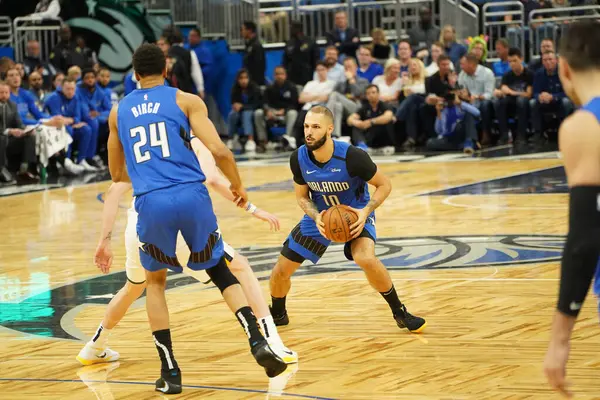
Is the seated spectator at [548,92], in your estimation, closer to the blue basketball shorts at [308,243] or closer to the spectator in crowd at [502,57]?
the spectator in crowd at [502,57]

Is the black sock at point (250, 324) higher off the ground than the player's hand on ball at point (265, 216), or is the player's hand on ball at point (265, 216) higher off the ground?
the player's hand on ball at point (265, 216)

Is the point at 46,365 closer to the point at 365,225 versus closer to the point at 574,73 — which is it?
the point at 365,225

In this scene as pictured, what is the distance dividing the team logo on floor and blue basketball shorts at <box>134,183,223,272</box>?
1.79 m

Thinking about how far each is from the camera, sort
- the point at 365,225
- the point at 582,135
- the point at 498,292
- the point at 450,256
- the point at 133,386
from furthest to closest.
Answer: the point at 450,256 → the point at 498,292 → the point at 365,225 → the point at 133,386 → the point at 582,135

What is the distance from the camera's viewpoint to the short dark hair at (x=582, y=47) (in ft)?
11.7

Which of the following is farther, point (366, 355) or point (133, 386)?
point (366, 355)

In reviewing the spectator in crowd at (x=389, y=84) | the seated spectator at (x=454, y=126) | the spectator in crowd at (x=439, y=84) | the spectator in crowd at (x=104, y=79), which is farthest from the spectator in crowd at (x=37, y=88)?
the seated spectator at (x=454, y=126)

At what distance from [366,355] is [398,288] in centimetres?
206

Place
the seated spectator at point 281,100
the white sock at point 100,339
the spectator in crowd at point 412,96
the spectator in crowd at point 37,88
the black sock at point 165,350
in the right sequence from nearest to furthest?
the black sock at point 165,350 → the white sock at point 100,339 → the spectator in crowd at point 37,88 → the spectator in crowd at point 412,96 → the seated spectator at point 281,100

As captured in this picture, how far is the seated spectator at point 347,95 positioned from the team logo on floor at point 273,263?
9694mm

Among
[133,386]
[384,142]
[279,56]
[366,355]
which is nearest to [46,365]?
[133,386]

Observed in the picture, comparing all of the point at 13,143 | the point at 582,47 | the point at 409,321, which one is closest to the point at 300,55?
the point at 13,143

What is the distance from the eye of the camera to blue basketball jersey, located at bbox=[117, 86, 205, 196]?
5.67m

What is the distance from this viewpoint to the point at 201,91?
22.0m
